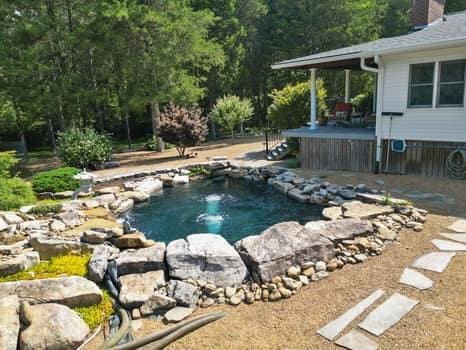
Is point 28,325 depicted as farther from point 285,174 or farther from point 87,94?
point 87,94

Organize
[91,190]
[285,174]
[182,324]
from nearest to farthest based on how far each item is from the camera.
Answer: [182,324] < [91,190] < [285,174]

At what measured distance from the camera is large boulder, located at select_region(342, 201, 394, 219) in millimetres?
6387

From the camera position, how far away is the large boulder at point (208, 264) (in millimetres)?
4574

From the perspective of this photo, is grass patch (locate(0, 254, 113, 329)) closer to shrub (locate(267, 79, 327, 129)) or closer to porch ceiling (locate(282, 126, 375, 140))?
porch ceiling (locate(282, 126, 375, 140))

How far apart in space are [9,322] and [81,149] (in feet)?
31.0

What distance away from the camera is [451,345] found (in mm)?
3098

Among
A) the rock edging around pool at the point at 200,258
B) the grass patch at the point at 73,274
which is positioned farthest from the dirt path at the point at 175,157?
the grass patch at the point at 73,274

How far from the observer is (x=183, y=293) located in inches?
166

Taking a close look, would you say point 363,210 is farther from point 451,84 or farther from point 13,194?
point 13,194

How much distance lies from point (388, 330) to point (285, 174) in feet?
24.1

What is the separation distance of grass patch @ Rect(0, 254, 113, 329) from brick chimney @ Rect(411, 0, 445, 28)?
11851 millimetres

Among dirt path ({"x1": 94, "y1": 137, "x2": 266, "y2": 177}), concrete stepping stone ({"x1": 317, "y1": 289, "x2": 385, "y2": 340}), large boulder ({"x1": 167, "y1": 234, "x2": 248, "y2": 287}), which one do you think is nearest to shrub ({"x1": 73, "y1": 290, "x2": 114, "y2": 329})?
large boulder ({"x1": 167, "y1": 234, "x2": 248, "y2": 287})

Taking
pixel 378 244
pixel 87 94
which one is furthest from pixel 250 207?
pixel 87 94

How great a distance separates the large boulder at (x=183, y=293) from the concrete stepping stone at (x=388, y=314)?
182 centimetres
